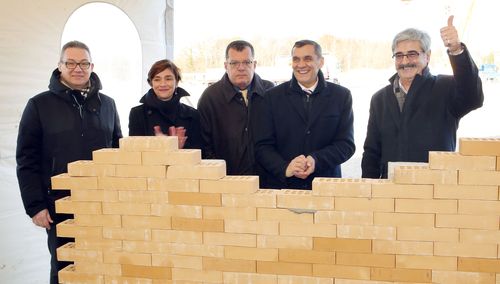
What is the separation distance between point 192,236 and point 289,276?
42cm

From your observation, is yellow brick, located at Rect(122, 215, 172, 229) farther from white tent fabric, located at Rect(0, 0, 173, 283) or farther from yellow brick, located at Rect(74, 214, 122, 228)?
white tent fabric, located at Rect(0, 0, 173, 283)

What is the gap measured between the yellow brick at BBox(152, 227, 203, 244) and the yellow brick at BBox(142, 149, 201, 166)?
0.94 feet

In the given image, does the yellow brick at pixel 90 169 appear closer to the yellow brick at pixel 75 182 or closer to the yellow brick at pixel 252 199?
the yellow brick at pixel 75 182

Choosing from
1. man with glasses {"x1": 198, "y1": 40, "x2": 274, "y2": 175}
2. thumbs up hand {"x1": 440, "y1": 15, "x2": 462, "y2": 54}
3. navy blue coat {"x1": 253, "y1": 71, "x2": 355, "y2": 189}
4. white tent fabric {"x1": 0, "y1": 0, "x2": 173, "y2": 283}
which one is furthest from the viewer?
white tent fabric {"x1": 0, "y1": 0, "x2": 173, "y2": 283}

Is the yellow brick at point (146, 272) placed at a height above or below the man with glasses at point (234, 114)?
below

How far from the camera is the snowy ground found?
10.7 feet

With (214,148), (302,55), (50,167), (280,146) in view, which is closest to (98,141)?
(50,167)

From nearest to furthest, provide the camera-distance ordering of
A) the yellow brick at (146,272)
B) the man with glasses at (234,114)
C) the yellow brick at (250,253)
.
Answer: the yellow brick at (250,253)
the yellow brick at (146,272)
the man with glasses at (234,114)

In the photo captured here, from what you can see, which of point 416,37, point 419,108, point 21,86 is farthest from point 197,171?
point 21,86

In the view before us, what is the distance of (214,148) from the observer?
3.13m

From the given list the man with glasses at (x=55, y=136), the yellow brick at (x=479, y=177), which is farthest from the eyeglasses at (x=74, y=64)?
the yellow brick at (x=479, y=177)

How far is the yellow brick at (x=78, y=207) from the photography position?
1937 mm

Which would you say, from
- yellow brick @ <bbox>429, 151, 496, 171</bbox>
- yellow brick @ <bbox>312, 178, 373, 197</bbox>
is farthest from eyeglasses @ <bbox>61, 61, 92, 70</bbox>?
yellow brick @ <bbox>429, 151, 496, 171</bbox>

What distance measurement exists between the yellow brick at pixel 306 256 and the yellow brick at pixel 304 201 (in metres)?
0.18
